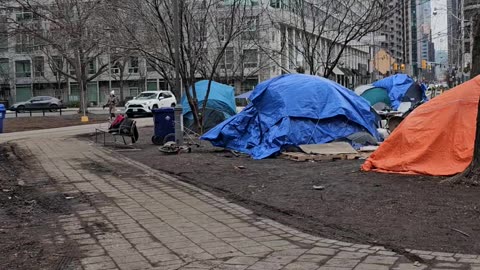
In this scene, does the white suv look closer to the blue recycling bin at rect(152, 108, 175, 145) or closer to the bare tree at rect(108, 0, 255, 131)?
the bare tree at rect(108, 0, 255, 131)

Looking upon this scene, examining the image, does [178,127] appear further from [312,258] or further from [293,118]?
[312,258]

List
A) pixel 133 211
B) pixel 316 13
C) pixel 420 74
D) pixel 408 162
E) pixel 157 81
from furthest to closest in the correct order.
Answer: pixel 420 74, pixel 157 81, pixel 316 13, pixel 408 162, pixel 133 211

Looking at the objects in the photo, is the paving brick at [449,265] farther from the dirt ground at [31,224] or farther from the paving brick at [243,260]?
the dirt ground at [31,224]

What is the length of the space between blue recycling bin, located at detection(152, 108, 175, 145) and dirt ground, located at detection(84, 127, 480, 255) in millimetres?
4777

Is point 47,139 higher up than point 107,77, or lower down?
lower down

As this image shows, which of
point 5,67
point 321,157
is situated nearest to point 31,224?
point 321,157

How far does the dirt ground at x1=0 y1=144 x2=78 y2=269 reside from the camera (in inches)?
209

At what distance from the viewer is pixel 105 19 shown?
1966 centimetres

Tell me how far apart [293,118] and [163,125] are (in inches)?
191

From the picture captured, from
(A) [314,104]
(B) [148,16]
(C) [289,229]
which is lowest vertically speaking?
(C) [289,229]

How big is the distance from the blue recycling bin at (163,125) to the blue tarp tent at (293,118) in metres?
2.03

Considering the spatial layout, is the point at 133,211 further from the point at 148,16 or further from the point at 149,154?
the point at 148,16

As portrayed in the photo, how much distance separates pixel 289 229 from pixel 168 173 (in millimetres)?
5154

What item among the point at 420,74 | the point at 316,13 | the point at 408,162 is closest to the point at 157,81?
the point at 420,74
